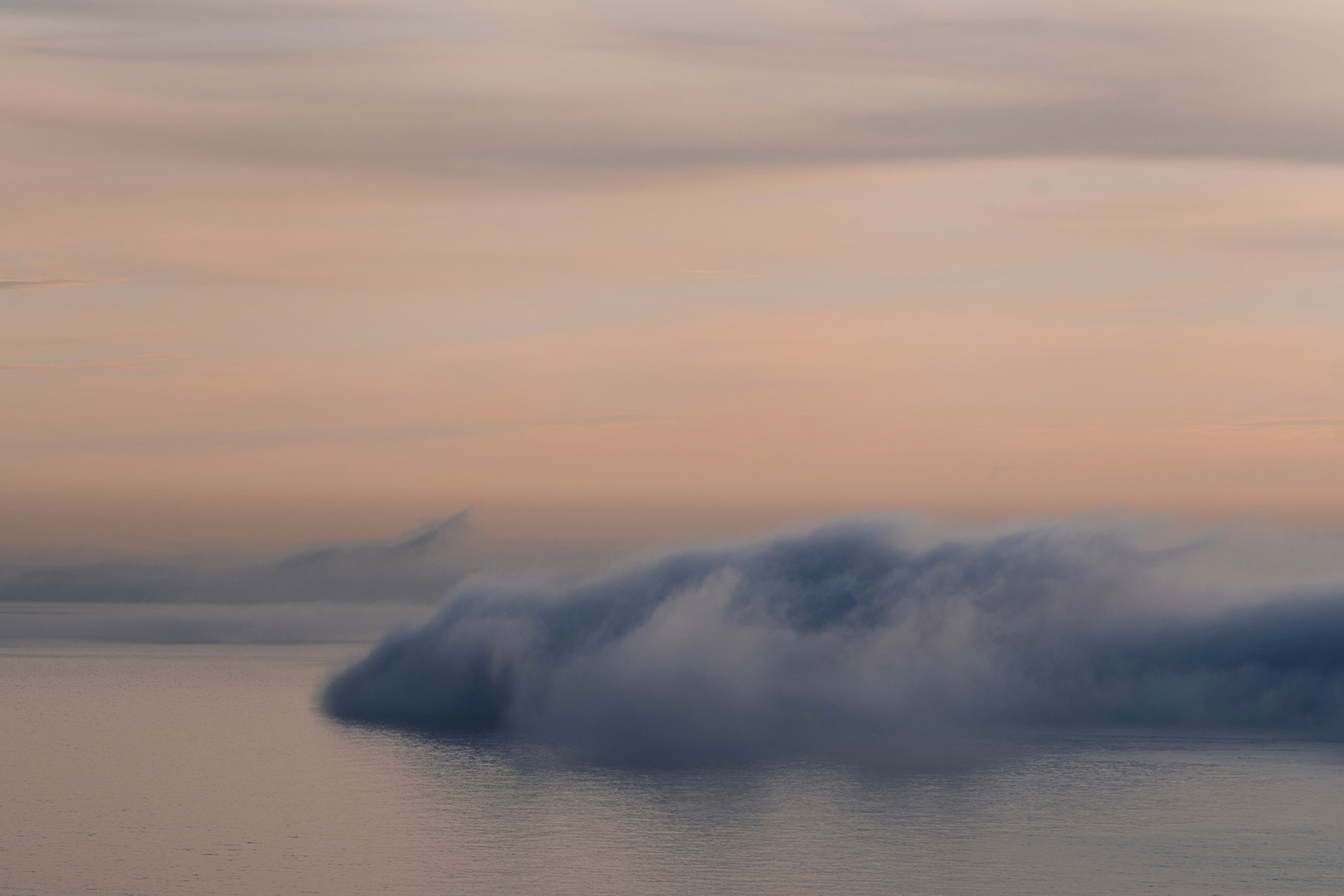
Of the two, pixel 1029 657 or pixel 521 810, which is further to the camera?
pixel 1029 657

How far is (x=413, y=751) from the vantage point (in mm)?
114375

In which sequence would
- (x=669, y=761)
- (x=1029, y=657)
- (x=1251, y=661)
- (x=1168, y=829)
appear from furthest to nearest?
(x=1029, y=657), (x=1251, y=661), (x=669, y=761), (x=1168, y=829)

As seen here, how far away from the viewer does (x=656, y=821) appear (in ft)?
244

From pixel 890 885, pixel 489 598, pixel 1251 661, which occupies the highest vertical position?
pixel 489 598

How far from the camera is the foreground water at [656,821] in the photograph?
190 feet

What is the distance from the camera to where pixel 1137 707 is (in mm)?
133250

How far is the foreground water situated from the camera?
57969 millimetres

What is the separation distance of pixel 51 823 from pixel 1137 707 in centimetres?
10230

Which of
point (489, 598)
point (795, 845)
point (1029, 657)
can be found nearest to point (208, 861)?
point (795, 845)

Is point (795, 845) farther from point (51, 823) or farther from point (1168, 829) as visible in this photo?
point (51, 823)

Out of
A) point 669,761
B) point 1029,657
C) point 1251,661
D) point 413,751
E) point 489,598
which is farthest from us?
point 489,598

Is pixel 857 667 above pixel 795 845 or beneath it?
above

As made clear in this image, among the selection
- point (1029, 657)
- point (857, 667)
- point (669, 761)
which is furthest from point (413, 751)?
point (1029, 657)

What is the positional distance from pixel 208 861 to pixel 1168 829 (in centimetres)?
4954
